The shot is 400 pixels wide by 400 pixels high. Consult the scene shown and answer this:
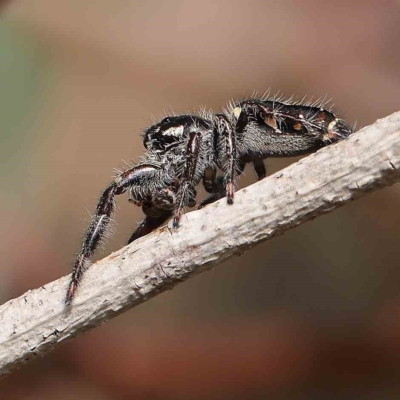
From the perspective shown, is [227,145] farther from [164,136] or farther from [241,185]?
[241,185]

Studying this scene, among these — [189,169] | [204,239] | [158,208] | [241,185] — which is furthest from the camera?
[241,185]

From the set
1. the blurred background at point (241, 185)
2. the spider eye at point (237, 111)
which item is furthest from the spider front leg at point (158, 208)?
the blurred background at point (241, 185)

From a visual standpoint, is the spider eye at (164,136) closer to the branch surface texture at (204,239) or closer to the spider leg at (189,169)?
the spider leg at (189,169)

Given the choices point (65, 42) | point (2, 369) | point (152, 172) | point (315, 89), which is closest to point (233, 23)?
point (315, 89)

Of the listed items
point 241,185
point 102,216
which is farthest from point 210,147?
point 241,185

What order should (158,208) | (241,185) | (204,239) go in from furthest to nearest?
(241,185) → (158,208) → (204,239)

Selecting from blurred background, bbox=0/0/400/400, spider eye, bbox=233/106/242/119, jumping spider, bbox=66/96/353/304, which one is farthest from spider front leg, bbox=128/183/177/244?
blurred background, bbox=0/0/400/400

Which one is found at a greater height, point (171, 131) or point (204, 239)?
point (171, 131)
